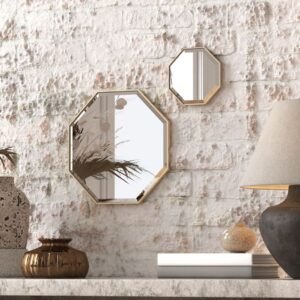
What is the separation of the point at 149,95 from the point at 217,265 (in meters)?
0.75

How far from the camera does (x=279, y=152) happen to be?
2.54 meters

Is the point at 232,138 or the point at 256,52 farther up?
the point at 256,52

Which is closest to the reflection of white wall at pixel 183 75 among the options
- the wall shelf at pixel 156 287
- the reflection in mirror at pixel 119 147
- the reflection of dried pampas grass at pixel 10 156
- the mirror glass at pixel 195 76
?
the mirror glass at pixel 195 76

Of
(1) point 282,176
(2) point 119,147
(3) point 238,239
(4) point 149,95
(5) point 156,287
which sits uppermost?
(4) point 149,95

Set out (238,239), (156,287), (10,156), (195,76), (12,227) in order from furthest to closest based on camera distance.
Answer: (10,156) → (195,76) → (12,227) → (238,239) → (156,287)

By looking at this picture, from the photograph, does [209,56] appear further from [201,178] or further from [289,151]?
[289,151]

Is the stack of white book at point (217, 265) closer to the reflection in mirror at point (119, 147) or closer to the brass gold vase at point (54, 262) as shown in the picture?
the brass gold vase at point (54, 262)

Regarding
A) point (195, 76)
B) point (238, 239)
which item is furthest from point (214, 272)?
point (195, 76)

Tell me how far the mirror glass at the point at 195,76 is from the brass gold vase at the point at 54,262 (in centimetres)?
66

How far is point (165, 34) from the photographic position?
3109mm

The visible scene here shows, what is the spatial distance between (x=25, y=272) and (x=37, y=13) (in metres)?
1.00

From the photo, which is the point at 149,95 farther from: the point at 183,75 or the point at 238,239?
the point at 238,239

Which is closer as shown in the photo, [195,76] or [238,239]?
[238,239]

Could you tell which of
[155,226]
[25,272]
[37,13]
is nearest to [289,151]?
[155,226]
